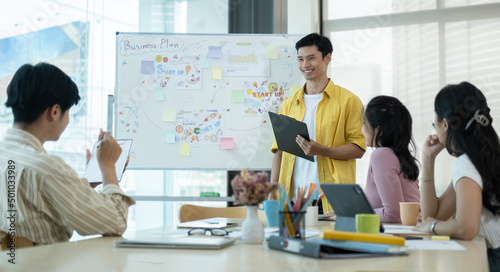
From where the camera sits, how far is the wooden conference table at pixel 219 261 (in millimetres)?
1017

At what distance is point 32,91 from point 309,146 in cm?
171

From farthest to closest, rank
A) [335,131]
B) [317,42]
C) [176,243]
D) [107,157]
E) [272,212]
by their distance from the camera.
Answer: [317,42] → [335,131] → [272,212] → [107,157] → [176,243]

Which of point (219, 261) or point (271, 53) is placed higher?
point (271, 53)

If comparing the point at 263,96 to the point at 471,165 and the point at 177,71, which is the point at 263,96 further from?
the point at 471,165

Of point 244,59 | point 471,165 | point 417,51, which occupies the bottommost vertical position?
point 471,165

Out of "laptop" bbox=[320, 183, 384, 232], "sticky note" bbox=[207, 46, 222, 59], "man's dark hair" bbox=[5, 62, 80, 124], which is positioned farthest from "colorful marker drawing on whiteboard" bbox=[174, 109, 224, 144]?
"laptop" bbox=[320, 183, 384, 232]

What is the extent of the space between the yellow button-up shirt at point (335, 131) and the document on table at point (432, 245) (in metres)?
1.72

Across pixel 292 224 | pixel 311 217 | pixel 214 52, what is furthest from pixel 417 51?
pixel 292 224

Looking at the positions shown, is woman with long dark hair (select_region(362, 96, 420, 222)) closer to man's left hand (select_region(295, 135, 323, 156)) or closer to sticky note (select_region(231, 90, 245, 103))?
man's left hand (select_region(295, 135, 323, 156))

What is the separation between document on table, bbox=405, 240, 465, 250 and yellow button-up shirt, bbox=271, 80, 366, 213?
1716 mm

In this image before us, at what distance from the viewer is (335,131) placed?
3.23m

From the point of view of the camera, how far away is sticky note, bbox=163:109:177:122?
143 inches

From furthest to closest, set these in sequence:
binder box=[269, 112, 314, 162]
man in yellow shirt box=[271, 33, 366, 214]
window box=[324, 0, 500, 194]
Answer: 1. window box=[324, 0, 500, 194]
2. man in yellow shirt box=[271, 33, 366, 214]
3. binder box=[269, 112, 314, 162]

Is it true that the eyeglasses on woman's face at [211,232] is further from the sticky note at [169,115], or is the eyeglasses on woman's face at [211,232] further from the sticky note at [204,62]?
the sticky note at [204,62]
